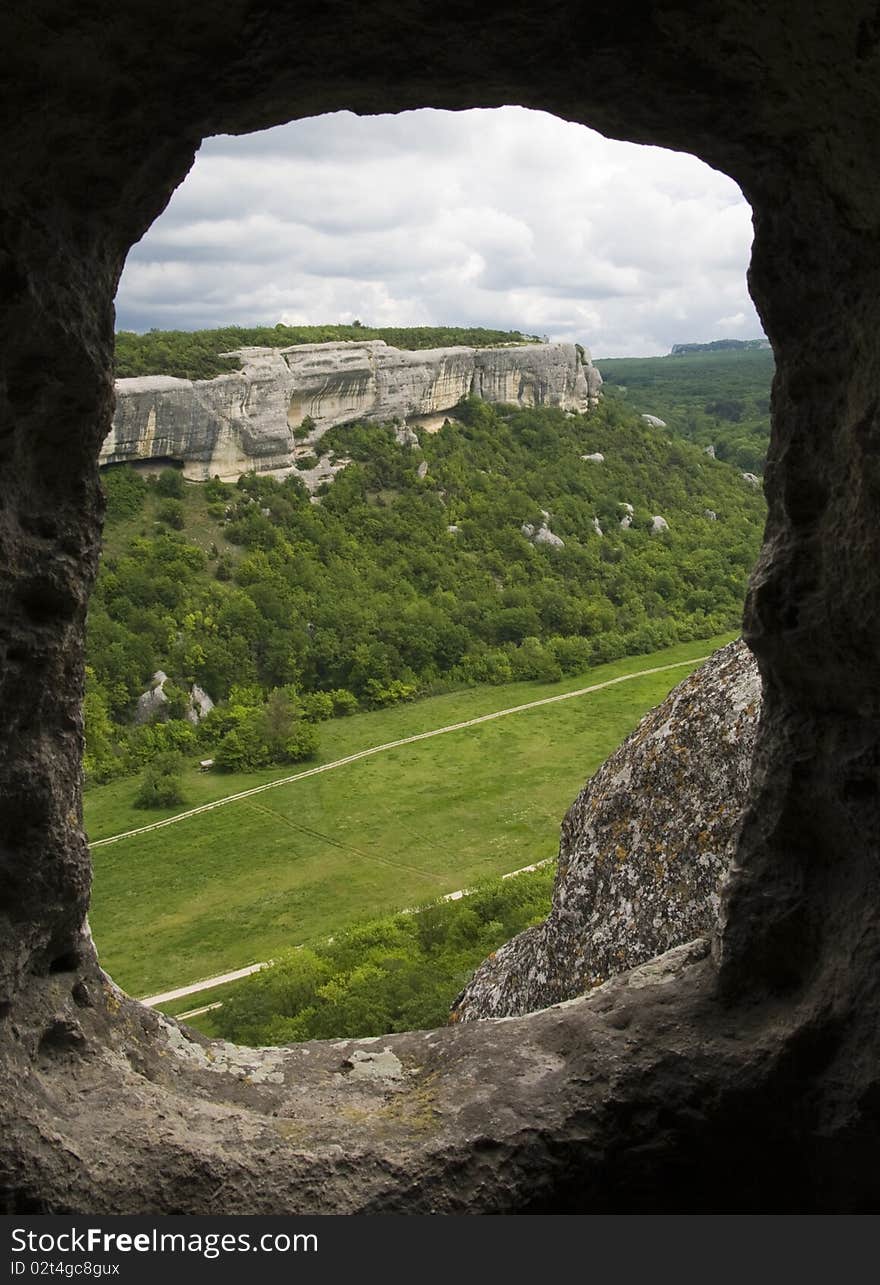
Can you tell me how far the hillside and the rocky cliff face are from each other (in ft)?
30.4

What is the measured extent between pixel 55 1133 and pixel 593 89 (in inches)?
193

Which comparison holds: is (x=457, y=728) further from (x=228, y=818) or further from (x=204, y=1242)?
(x=204, y=1242)

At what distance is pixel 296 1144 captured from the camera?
15.5 ft

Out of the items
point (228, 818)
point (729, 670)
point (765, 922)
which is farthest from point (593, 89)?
point (228, 818)

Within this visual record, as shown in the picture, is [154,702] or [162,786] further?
[154,702]

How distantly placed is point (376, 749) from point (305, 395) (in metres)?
21.9

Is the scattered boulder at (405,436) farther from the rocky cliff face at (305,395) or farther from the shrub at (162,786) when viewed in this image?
the shrub at (162,786)

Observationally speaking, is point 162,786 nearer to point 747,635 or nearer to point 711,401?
point 747,635

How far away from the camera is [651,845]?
23.7ft

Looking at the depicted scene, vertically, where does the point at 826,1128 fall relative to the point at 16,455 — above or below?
below

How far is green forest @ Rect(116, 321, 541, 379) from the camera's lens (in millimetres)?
48688

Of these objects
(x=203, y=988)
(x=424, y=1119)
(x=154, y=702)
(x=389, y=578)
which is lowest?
(x=203, y=988)

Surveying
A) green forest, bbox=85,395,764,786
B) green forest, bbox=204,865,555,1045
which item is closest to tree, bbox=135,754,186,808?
green forest, bbox=85,395,764,786

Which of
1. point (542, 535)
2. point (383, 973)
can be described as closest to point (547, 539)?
point (542, 535)
